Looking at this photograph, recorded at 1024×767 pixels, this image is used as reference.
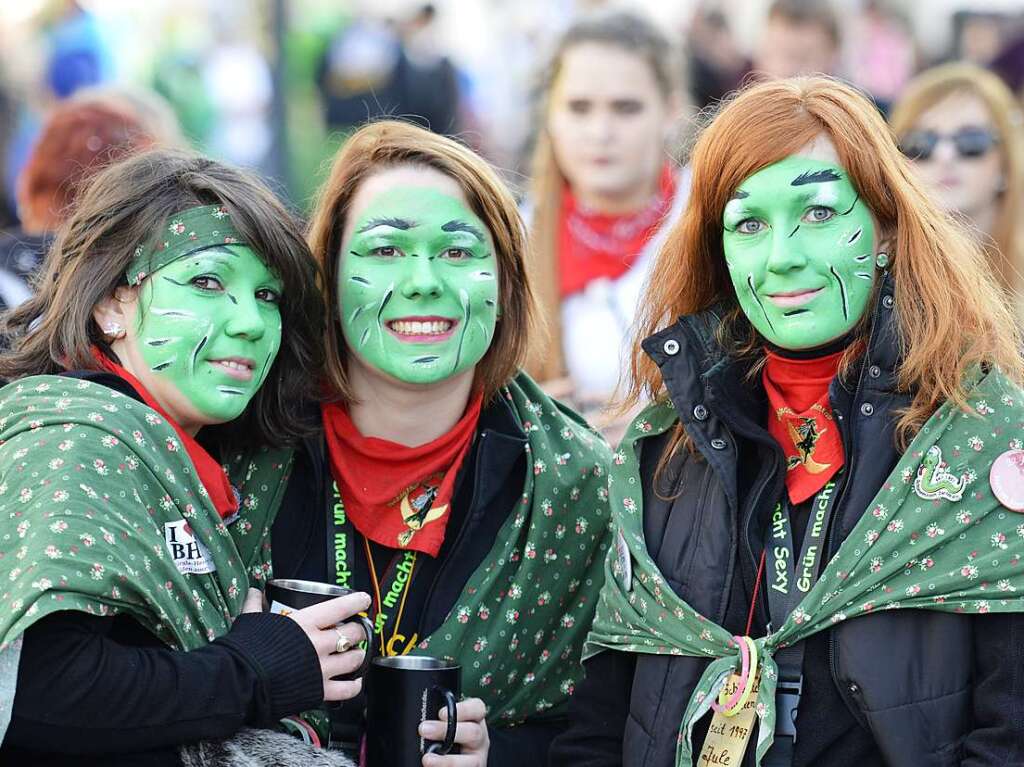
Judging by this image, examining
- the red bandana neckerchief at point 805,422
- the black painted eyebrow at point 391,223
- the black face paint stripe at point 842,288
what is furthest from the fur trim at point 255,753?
the black face paint stripe at point 842,288

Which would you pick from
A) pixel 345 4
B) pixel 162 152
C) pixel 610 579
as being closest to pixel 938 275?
pixel 610 579

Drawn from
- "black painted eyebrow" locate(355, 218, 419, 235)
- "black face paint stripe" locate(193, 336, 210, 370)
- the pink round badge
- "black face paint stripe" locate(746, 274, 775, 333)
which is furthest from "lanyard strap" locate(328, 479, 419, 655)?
the pink round badge

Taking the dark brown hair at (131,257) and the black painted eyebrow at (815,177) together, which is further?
the dark brown hair at (131,257)

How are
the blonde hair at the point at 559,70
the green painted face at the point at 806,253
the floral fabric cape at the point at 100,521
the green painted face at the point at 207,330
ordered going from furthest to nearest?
the blonde hair at the point at 559,70 < the green painted face at the point at 207,330 < the green painted face at the point at 806,253 < the floral fabric cape at the point at 100,521

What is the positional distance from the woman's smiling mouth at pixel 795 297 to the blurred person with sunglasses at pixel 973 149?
2573 mm

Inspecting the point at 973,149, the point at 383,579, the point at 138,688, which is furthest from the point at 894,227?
the point at 973,149

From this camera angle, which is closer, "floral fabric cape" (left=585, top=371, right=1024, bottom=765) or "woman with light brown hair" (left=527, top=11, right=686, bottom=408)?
"floral fabric cape" (left=585, top=371, right=1024, bottom=765)

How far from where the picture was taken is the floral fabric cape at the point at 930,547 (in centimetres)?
276

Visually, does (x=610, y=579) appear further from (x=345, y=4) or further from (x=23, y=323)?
(x=345, y=4)

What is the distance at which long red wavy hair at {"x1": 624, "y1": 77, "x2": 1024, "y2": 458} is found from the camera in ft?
9.59

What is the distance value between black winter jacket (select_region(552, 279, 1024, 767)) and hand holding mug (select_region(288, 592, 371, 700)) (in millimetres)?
497

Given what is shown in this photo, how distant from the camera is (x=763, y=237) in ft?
10.1

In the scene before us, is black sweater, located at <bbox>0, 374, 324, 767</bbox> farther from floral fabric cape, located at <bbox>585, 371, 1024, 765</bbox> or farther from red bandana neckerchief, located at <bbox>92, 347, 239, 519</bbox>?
floral fabric cape, located at <bbox>585, 371, 1024, 765</bbox>

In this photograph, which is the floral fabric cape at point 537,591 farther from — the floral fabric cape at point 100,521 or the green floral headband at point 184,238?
the green floral headband at point 184,238
